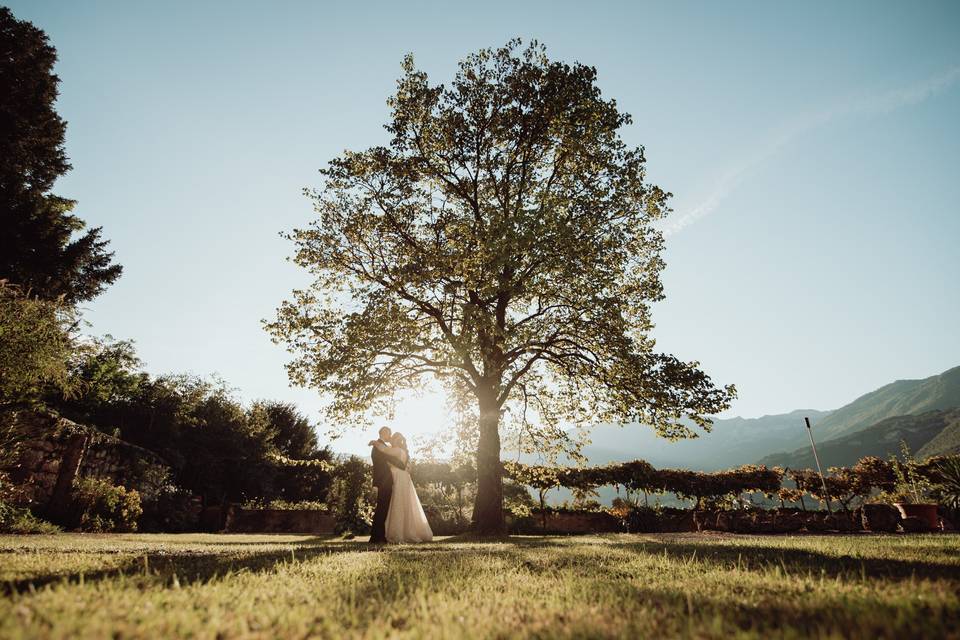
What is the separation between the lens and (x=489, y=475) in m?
14.3

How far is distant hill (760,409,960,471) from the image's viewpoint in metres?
103

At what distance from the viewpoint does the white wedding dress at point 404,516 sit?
10.7 m

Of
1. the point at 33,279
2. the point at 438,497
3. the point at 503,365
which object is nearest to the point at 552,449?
the point at 503,365

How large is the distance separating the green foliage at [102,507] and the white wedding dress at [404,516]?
9363 millimetres

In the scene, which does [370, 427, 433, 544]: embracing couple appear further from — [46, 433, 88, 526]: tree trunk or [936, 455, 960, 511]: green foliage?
[936, 455, 960, 511]: green foliage

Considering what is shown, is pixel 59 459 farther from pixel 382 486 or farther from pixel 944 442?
pixel 944 442

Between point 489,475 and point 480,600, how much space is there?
39.6ft

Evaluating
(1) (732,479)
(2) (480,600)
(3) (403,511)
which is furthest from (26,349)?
(1) (732,479)

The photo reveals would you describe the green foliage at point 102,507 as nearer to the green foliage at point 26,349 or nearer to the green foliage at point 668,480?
the green foliage at point 26,349

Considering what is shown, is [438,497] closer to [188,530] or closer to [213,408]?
[188,530]

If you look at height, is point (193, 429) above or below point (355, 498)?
above

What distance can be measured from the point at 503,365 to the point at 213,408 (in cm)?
2925

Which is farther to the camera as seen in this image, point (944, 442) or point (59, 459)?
point (944, 442)

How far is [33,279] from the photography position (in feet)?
67.4
